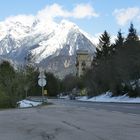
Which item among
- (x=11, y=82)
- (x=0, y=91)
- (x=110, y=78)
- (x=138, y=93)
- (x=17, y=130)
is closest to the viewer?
(x=17, y=130)

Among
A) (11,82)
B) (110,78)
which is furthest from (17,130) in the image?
(110,78)

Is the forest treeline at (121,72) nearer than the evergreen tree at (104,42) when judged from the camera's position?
Yes

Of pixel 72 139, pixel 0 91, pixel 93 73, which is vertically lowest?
pixel 72 139

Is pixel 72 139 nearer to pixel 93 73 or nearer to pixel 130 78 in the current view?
pixel 130 78

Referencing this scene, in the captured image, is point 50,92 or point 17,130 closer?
point 17,130

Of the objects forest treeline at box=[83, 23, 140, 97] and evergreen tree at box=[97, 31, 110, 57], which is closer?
forest treeline at box=[83, 23, 140, 97]

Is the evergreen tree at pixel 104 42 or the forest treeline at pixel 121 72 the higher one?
the evergreen tree at pixel 104 42

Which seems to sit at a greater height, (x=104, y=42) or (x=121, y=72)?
(x=104, y=42)

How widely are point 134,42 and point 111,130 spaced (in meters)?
61.6

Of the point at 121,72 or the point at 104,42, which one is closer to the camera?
the point at 121,72

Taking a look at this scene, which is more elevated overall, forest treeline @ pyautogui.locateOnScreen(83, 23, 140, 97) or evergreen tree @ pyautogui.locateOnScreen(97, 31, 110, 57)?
evergreen tree @ pyautogui.locateOnScreen(97, 31, 110, 57)

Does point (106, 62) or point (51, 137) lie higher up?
point (106, 62)

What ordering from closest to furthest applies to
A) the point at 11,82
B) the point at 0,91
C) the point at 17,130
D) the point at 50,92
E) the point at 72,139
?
the point at 72,139
the point at 17,130
the point at 0,91
the point at 11,82
the point at 50,92

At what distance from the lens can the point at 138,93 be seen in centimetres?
7562
